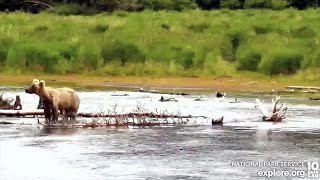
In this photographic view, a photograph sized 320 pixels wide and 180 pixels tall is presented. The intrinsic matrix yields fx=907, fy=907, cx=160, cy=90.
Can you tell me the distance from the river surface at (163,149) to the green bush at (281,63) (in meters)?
13.1

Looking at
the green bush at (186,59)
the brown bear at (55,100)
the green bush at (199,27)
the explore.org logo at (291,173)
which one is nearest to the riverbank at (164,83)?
the green bush at (186,59)

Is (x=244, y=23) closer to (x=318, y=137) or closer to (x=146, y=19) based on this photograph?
(x=146, y=19)

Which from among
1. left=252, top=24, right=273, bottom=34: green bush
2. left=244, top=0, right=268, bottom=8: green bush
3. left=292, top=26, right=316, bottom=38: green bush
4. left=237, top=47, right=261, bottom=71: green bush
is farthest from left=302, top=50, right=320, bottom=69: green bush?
left=244, top=0, right=268, bottom=8: green bush

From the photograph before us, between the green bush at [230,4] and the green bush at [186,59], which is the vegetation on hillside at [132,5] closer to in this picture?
the green bush at [230,4]

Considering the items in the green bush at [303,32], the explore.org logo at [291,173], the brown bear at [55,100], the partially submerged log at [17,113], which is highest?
the green bush at [303,32]

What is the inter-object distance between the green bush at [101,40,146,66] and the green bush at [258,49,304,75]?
5260mm

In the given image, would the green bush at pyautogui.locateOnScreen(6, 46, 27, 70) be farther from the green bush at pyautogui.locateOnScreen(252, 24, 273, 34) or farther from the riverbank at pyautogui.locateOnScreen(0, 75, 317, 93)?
the green bush at pyautogui.locateOnScreen(252, 24, 273, 34)

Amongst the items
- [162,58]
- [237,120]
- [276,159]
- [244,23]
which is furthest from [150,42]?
[276,159]

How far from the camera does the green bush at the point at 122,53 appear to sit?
38.7m

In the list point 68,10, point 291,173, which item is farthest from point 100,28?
point 291,173

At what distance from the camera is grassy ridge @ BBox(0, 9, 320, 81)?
37469 mm

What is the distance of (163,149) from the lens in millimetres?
16875

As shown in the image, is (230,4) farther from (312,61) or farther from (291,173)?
(291,173)

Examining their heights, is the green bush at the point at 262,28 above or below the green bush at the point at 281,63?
above
